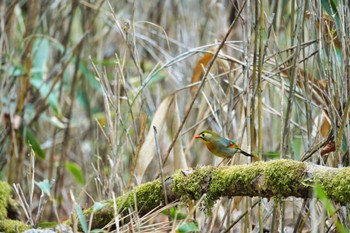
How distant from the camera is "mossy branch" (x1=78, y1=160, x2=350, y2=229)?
1.68 meters

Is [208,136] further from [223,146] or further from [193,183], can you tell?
[193,183]

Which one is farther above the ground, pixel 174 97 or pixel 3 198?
pixel 174 97

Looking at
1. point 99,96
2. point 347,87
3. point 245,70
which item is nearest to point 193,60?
point 99,96

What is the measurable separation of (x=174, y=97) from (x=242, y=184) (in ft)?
3.02

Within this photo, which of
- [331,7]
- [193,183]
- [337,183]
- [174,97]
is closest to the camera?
[337,183]

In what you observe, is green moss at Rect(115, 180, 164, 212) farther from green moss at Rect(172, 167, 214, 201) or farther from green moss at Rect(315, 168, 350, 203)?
green moss at Rect(315, 168, 350, 203)

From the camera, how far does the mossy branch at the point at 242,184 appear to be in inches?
66.0

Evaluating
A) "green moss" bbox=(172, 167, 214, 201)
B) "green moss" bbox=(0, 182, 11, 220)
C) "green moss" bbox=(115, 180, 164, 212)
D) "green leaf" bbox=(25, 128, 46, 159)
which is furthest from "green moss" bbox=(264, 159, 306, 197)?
"green leaf" bbox=(25, 128, 46, 159)

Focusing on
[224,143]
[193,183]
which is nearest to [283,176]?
[193,183]

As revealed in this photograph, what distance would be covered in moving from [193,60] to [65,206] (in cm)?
128

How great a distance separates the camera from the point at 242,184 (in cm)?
189

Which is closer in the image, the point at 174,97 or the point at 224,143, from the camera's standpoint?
the point at 224,143

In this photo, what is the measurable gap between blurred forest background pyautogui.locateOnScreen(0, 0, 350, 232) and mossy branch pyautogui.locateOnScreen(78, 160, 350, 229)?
0.24ft

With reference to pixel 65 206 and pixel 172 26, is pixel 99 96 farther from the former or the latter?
pixel 65 206
